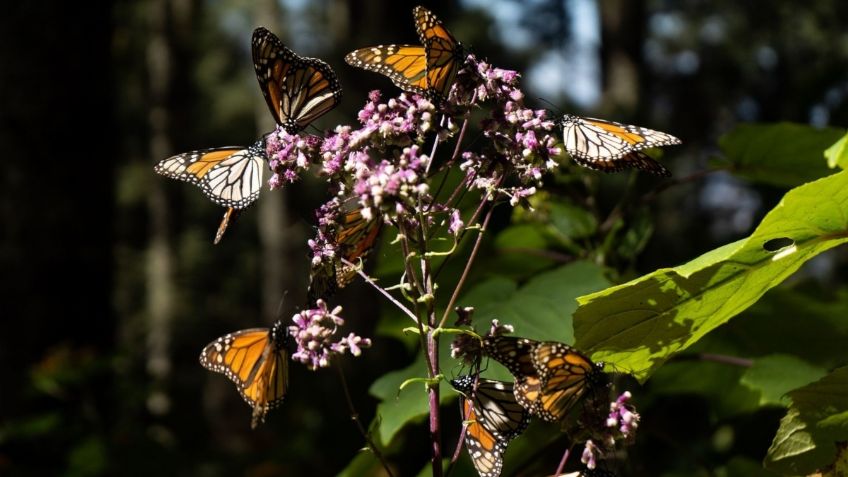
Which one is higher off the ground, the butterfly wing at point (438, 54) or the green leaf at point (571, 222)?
the butterfly wing at point (438, 54)

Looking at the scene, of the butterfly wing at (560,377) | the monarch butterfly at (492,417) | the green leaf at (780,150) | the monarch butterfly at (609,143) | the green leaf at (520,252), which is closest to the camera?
the butterfly wing at (560,377)

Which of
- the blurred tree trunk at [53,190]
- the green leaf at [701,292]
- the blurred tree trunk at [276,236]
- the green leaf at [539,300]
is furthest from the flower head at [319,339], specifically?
the blurred tree trunk at [276,236]

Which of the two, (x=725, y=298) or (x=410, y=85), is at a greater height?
(x=410, y=85)

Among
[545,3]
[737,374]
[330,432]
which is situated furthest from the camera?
[545,3]

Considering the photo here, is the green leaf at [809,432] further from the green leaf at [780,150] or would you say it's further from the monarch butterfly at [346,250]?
the green leaf at [780,150]

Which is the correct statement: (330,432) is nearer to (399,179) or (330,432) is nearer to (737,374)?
(737,374)

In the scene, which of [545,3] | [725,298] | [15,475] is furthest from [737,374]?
[545,3]

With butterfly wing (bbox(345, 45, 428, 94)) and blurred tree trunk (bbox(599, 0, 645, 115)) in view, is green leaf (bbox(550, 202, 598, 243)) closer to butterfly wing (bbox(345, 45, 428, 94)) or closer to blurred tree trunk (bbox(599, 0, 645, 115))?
butterfly wing (bbox(345, 45, 428, 94))
